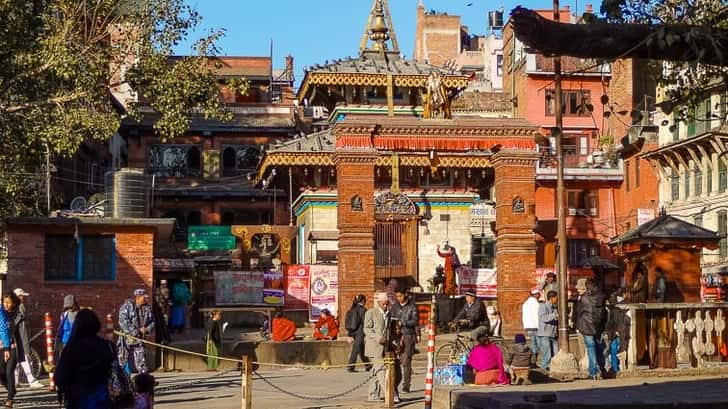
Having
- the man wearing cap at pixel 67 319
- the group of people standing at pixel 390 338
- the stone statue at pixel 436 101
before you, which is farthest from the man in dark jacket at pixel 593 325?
the stone statue at pixel 436 101

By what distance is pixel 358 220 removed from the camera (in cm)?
3319

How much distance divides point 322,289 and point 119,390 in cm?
2443

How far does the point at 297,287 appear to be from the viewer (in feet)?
124

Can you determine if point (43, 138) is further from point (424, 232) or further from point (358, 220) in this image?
point (424, 232)

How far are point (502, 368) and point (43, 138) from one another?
10257 millimetres

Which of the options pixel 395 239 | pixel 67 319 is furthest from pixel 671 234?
pixel 67 319

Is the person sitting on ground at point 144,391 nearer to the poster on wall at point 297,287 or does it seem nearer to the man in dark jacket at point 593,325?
the man in dark jacket at point 593,325

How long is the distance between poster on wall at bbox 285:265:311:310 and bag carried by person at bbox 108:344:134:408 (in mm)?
24184

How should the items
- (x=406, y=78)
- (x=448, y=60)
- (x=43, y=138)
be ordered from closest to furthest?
(x=43, y=138), (x=406, y=78), (x=448, y=60)

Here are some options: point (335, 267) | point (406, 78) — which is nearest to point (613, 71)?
point (406, 78)

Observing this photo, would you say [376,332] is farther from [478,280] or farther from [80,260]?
[478,280]

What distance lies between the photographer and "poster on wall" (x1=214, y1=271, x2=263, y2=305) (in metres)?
37.6

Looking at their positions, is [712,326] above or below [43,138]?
below

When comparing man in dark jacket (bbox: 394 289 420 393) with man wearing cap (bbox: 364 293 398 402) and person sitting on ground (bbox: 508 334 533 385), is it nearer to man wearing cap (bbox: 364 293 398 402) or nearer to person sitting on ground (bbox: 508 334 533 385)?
man wearing cap (bbox: 364 293 398 402)
